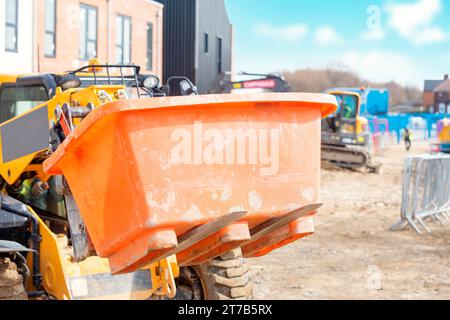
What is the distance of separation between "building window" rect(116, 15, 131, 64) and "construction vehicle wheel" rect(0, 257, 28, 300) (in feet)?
62.1

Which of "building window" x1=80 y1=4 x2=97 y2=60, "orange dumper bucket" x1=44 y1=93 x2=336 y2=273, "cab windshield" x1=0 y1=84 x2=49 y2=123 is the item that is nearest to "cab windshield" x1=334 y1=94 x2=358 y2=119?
"building window" x1=80 y1=4 x2=97 y2=60

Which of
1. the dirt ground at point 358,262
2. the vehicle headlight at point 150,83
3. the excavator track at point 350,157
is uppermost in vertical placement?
the vehicle headlight at point 150,83

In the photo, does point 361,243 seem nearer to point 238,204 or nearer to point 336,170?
point 238,204

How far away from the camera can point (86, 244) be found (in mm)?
4094

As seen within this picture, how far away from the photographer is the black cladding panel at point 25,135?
4.79 m

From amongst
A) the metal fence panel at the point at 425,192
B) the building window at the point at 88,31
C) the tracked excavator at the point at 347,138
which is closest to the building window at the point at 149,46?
the building window at the point at 88,31

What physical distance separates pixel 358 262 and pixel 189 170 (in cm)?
600

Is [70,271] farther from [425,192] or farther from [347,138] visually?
[347,138]

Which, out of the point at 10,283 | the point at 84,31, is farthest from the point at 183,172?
the point at 84,31

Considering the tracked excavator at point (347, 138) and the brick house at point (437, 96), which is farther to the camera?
the brick house at point (437, 96)

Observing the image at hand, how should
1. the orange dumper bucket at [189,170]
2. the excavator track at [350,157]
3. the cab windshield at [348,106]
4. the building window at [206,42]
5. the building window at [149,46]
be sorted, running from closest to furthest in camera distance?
the orange dumper bucket at [189,170] < the excavator track at [350,157] < the cab windshield at [348,106] < the building window at [149,46] < the building window at [206,42]

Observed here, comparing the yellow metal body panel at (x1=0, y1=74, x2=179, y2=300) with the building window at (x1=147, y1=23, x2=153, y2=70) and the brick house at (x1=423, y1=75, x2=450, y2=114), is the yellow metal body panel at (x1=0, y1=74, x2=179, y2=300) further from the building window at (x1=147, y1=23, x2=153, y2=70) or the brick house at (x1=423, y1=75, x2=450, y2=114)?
the brick house at (x1=423, y1=75, x2=450, y2=114)

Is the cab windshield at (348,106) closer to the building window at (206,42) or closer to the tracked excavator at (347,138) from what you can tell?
the tracked excavator at (347,138)
